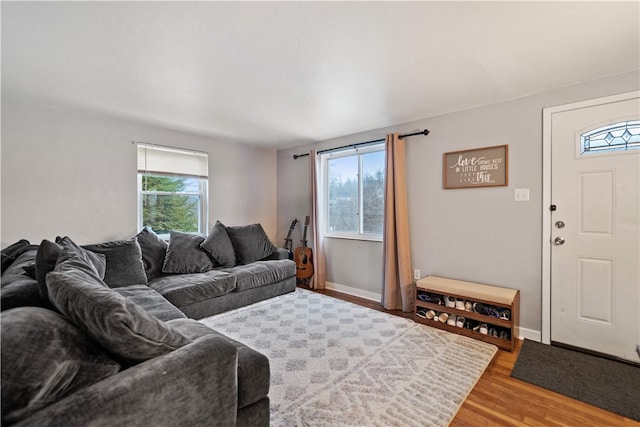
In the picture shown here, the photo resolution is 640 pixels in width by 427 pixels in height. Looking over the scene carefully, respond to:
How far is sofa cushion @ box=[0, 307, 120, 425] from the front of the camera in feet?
2.48

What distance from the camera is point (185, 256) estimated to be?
329 centimetres

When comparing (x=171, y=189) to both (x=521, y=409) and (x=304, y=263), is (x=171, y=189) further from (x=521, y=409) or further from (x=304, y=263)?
(x=521, y=409)

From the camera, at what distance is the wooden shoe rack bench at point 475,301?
240 centimetres

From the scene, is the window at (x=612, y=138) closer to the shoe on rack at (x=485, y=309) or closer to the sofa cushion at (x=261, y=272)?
the shoe on rack at (x=485, y=309)

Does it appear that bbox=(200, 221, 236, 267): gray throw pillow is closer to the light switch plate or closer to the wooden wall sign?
the wooden wall sign

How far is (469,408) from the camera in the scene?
1.70 meters

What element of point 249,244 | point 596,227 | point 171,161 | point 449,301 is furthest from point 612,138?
point 171,161

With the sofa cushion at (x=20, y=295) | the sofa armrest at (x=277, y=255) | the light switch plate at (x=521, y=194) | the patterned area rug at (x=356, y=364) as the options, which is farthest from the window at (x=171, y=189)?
the light switch plate at (x=521, y=194)

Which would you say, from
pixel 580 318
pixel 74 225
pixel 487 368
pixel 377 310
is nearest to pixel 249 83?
→ pixel 74 225

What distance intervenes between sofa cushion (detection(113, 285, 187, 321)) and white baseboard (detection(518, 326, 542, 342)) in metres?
2.93

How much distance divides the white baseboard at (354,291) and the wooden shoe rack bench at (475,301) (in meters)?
0.83

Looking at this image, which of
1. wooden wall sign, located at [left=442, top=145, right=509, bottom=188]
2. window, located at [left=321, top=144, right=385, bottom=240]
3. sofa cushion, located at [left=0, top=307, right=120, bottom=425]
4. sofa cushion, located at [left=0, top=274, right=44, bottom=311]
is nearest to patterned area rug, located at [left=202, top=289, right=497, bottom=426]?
sofa cushion, located at [left=0, top=307, right=120, bottom=425]

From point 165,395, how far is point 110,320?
1.05 feet

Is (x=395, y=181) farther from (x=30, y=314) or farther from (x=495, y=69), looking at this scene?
(x=30, y=314)
